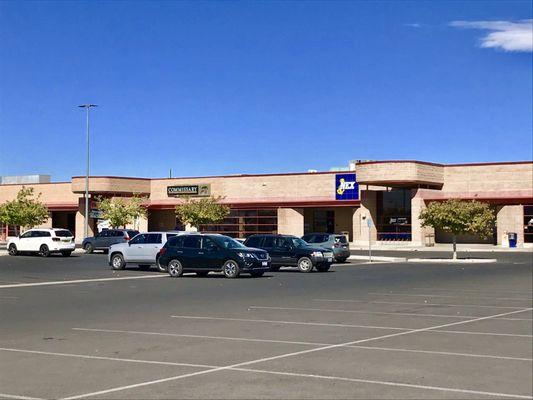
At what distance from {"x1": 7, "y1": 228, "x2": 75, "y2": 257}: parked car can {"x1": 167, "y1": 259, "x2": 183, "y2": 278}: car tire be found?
18.9 meters

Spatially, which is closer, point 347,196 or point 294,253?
point 294,253

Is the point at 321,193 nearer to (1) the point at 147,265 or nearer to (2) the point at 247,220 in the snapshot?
(2) the point at 247,220

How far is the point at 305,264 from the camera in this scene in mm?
32344

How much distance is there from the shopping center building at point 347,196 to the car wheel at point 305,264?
29.4m

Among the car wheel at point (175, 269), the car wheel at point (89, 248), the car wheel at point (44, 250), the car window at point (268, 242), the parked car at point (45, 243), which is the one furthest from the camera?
the car wheel at point (89, 248)

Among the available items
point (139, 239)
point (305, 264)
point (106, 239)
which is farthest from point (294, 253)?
point (106, 239)

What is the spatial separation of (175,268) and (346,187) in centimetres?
4023

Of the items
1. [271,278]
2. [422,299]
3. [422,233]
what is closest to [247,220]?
[422,233]

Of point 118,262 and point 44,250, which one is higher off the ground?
point 44,250

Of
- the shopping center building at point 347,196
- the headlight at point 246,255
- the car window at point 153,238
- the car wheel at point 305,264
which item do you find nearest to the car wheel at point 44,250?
the car window at point 153,238

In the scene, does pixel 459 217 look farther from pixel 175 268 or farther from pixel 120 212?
pixel 120 212

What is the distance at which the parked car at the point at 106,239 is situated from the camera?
49875 millimetres

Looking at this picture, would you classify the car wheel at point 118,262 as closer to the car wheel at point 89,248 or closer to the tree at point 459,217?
the car wheel at point 89,248

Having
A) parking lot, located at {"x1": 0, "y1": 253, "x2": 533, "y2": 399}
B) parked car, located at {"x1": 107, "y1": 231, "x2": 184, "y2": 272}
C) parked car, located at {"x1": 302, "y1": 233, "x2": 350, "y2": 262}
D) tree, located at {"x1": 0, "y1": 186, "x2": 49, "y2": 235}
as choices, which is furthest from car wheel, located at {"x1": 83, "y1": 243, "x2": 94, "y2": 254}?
parking lot, located at {"x1": 0, "y1": 253, "x2": 533, "y2": 399}
